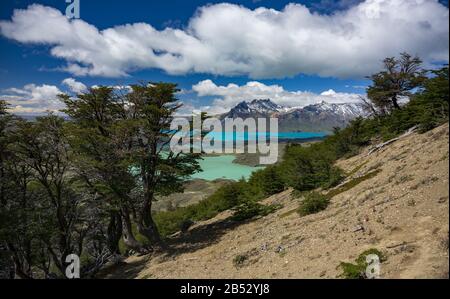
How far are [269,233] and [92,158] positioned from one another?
36.4 ft

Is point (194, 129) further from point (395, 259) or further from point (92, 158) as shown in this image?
point (395, 259)

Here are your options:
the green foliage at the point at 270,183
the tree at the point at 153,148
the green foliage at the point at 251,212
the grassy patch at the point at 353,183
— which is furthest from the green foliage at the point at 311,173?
the tree at the point at 153,148

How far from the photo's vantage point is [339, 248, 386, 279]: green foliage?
7839 millimetres

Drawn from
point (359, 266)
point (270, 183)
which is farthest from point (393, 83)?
point (359, 266)

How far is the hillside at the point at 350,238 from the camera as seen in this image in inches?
324

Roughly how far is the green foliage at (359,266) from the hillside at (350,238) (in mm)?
227

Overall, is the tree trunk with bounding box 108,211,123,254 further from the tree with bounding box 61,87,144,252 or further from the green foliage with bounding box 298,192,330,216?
the green foliage with bounding box 298,192,330,216

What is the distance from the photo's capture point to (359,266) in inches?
315

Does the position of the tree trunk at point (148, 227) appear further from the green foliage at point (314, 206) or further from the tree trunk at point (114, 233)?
the green foliage at point (314, 206)

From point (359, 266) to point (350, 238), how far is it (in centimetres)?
249

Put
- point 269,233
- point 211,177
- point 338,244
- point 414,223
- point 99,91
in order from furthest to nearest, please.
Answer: point 211,177
point 99,91
point 269,233
point 338,244
point 414,223

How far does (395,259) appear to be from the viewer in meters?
7.98
